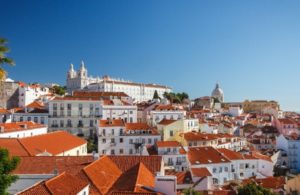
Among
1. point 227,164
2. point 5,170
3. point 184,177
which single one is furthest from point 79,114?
point 5,170

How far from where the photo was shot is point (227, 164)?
49.0m

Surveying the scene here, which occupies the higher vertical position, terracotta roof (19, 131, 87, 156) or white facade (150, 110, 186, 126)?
white facade (150, 110, 186, 126)

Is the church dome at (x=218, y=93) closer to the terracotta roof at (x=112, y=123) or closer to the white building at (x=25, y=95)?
the white building at (x=25, y=95)

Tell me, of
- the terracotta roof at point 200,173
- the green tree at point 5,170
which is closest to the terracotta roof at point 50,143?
the terracotta roof at point 200,173

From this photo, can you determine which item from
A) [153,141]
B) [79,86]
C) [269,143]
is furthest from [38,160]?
[79,86]

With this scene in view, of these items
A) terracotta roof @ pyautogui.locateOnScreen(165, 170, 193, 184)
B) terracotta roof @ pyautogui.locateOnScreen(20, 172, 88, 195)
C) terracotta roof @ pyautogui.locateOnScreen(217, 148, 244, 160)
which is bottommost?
terracotta roof @ pyautogui.locateOnScreen(165, 170, 193, 184)

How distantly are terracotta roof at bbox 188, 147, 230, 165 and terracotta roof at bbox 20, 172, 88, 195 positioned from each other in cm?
3251

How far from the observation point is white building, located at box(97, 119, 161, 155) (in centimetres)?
5228

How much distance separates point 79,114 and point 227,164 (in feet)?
103

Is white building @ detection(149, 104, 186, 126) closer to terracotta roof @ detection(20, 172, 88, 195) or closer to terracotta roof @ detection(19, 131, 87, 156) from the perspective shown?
terracotta roof @ detection(19, 131, 87, 156)

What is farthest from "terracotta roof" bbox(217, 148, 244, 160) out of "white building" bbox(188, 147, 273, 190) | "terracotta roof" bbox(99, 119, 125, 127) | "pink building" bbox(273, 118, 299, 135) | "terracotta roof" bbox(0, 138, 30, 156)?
"pink building" bbox(273, 118, 299, 135)

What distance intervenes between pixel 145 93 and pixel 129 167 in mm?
128796

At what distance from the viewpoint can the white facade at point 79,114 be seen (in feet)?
208

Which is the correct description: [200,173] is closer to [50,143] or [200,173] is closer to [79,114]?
[50,143]
